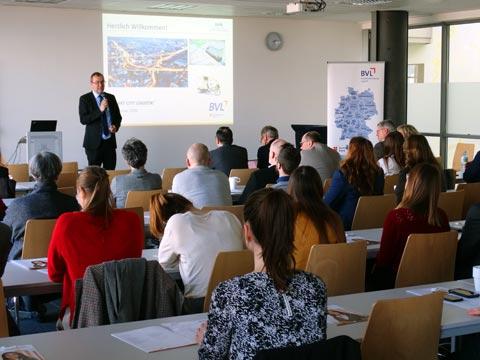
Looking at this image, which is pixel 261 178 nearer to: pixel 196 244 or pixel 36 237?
pixel 36 237

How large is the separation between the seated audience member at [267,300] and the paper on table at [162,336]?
0.40 metres

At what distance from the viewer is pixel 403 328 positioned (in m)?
2.88

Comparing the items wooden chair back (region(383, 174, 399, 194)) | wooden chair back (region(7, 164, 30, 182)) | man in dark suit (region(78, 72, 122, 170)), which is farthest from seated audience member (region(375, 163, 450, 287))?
man in dark suit (region(78, 72, 122, 170))

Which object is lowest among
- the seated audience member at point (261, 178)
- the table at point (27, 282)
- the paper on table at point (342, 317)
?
the table at point (27, 282)

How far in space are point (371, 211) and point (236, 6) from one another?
6.89m

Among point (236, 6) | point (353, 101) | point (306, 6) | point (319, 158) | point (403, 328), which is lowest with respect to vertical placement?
point (403, 328)

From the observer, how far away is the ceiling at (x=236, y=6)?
11.7m

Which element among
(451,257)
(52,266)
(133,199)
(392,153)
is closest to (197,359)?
→ (52,266)

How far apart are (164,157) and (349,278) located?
9694 mm

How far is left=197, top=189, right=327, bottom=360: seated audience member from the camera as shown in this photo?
2469mm

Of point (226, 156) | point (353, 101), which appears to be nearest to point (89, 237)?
point (226, 156)

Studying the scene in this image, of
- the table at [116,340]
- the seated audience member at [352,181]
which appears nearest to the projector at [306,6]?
the seated audience member at [352,181]

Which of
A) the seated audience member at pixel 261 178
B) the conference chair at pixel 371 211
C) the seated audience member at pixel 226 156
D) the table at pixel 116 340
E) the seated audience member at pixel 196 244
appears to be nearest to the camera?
the table at pixel 116 340

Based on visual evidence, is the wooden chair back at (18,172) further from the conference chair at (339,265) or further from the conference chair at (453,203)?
the conference chair at (339,265)
